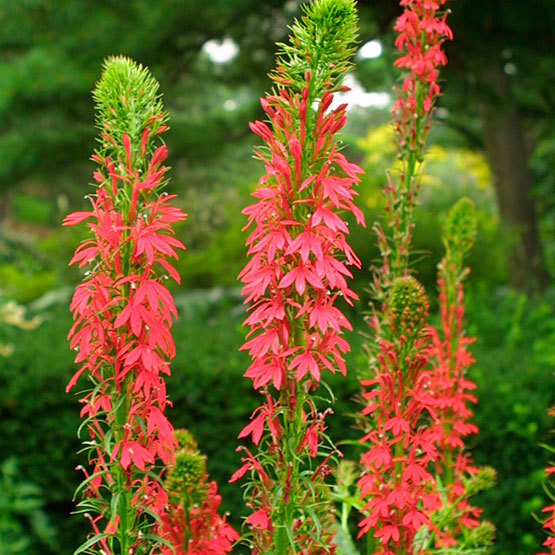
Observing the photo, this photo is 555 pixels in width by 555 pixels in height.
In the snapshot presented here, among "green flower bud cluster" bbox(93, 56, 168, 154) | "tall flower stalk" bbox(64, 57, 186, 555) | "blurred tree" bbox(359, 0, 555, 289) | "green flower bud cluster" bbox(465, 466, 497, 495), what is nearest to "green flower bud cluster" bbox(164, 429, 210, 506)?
"tall flower stalk" bbox(64, 57, 186, 555)

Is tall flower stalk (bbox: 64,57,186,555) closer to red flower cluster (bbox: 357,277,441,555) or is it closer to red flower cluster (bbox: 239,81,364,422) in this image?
red flower cluster (bbox: 239,81,364,422)

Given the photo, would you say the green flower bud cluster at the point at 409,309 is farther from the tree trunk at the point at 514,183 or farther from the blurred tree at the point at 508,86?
the tree trunk at the point at 514,183

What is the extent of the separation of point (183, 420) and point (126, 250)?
3.63m

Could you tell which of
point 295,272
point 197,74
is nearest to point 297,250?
point 295,272

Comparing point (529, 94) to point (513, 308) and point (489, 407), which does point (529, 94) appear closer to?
point (513, 308)

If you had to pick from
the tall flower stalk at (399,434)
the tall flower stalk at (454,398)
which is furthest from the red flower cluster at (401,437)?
the tall flower stalk at (454,398)

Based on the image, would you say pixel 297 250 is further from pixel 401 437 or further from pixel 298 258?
pixel 401 437

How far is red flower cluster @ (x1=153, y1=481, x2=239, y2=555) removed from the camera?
3.81 ft

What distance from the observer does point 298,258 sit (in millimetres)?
1044

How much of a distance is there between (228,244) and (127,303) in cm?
762

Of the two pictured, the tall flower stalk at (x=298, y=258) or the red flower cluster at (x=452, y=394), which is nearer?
the tall flower stalk at (x=298, y=258)

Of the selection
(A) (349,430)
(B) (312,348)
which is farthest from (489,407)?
(B) (312,348)

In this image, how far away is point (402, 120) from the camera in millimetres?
1768

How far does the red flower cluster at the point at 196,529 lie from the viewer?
3.81 ft
